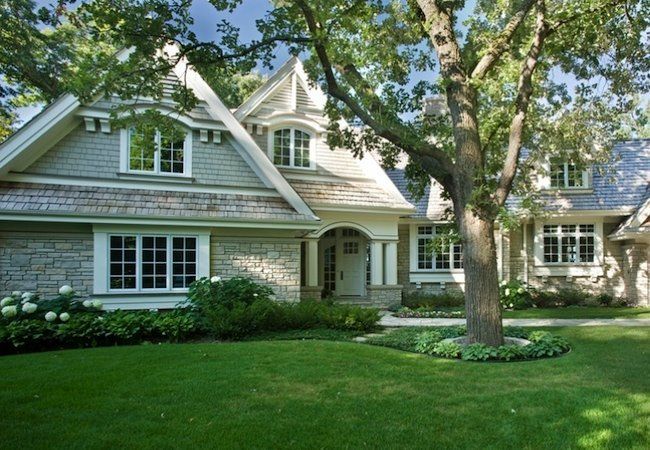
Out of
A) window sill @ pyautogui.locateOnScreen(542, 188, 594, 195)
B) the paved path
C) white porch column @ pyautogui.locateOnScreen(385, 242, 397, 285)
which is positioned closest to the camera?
the paved path

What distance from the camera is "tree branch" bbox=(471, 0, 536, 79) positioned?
8836 millimetres

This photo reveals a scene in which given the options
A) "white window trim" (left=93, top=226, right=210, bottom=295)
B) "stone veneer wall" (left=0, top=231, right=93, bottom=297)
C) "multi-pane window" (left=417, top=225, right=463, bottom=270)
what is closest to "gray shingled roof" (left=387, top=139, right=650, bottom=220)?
"multi-pane window" (left=417, top=225, right=463, bottom=270)

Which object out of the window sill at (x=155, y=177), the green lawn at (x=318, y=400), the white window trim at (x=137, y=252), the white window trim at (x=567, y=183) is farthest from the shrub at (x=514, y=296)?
the window sill at (x=155, y=177)

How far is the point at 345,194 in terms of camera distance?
1602 centimetres

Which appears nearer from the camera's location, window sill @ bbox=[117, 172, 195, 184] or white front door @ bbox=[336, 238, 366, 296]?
window sill @ bbox=[117, 172, 195, 184]

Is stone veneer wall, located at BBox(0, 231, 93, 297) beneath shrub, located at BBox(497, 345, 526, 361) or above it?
above

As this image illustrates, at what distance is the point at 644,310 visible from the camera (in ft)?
50.6

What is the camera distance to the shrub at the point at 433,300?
56.0ft

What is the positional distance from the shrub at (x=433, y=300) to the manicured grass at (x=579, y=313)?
2.17 metres

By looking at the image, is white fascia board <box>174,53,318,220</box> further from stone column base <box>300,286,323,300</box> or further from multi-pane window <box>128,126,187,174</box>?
stone column base <box>300,286,323,300</box>

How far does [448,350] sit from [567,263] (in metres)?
11.8

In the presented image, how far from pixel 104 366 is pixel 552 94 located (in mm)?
13166

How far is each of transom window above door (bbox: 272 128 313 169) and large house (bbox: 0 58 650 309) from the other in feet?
0.13

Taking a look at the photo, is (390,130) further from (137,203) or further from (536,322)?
(536,322)
